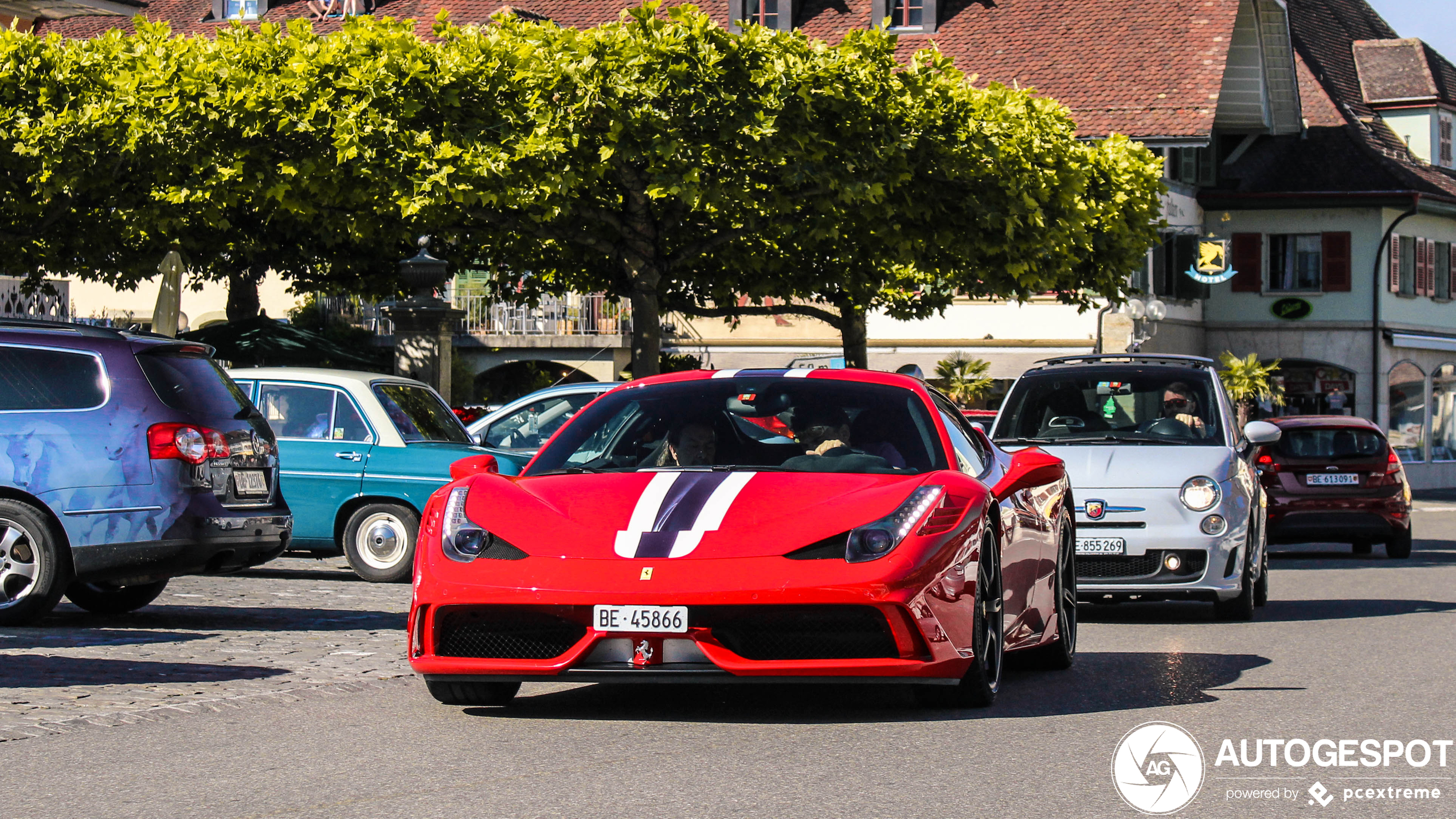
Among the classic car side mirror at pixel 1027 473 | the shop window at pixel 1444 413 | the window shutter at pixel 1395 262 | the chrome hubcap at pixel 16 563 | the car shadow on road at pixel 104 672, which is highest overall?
the window shutter at pixel 1395 262

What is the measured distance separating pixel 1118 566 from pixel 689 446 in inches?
196

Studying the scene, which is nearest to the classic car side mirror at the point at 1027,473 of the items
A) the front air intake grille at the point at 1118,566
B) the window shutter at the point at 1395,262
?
the front air intake grille at the point at 1118,566

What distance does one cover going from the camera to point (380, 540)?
1562cm

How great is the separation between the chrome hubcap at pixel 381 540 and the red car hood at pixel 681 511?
7.74 meters

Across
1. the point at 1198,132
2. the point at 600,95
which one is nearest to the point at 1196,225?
the point at 1198,132

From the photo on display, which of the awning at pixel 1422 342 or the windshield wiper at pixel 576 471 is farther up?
the windshield wiper at pixel 576 471

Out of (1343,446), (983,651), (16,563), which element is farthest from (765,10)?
(983,651)

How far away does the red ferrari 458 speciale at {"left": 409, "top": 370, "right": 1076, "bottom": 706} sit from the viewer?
7.25m

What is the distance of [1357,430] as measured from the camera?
880 inches

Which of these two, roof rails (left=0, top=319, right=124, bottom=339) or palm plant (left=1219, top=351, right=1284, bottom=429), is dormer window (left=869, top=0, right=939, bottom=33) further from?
roof rails (left=0, top=319, right=124, bottom=339)

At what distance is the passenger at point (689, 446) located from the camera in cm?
845

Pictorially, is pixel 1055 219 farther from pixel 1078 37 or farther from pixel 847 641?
pixel 1078 37

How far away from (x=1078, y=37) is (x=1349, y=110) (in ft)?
34.2

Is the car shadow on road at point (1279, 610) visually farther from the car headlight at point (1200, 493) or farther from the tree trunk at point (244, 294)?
the tree trunk at point (244, 294)
